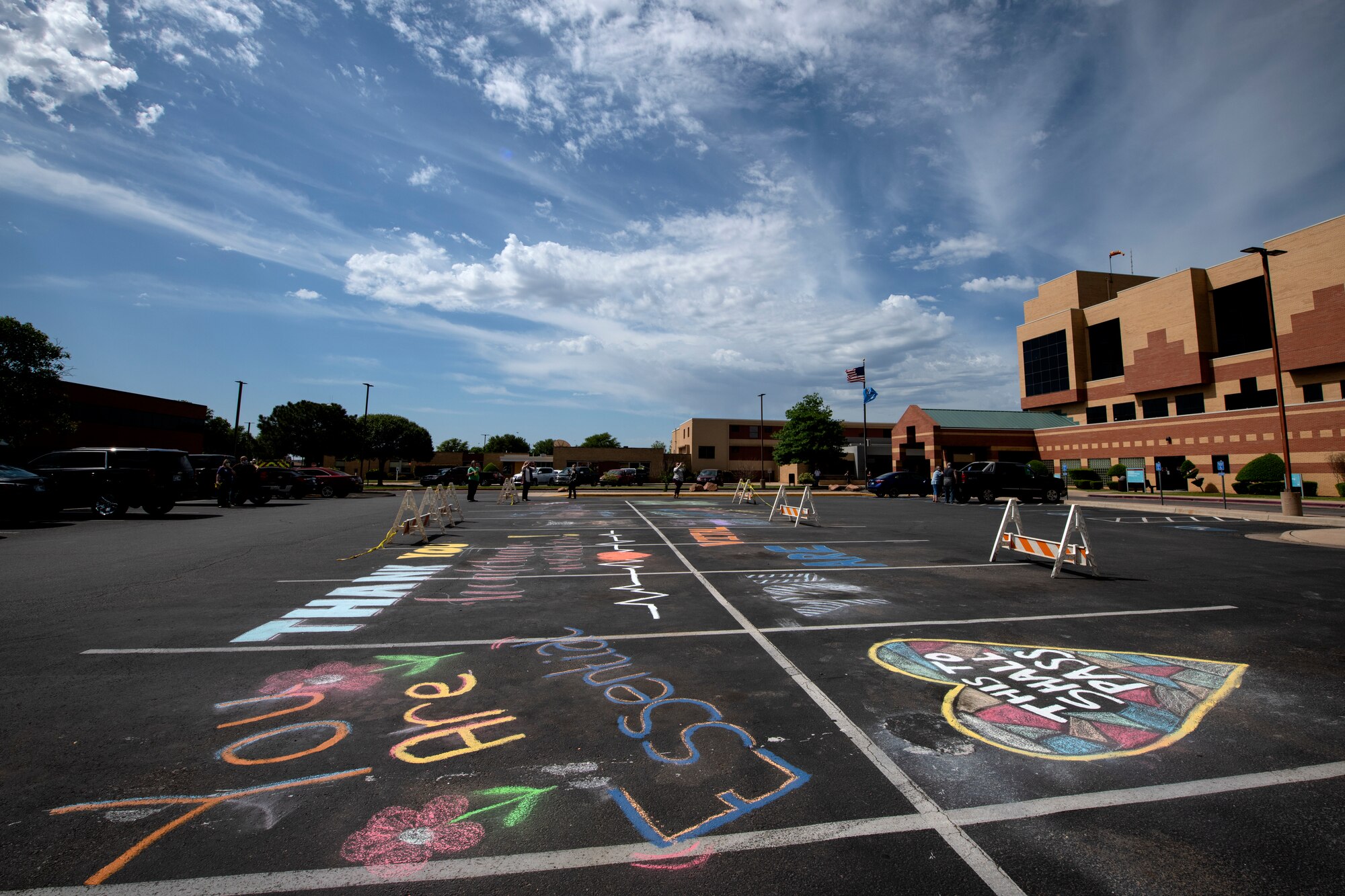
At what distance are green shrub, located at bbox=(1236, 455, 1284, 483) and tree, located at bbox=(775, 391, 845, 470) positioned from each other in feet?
99.4

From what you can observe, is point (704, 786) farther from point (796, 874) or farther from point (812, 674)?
point (812, 674)

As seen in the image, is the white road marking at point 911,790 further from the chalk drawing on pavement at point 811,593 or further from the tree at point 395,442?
the tree at point 395,442

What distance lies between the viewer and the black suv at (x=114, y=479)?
16578mm

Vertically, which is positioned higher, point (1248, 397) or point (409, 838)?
point (1248, 397)

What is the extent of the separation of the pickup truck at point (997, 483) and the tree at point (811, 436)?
→ 2962 cm

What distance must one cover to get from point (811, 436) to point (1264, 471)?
106 feet

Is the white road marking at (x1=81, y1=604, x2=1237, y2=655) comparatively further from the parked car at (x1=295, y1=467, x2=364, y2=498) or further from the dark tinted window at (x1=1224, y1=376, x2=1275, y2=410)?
the dark tinted window at (x1=1224, y1=376, x2=1275, y2=410)

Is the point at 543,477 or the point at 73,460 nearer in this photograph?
the point at 73,460

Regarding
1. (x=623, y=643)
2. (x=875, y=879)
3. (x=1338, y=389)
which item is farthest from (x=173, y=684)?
(x=1338, y=389)

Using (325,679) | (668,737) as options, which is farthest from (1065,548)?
(325,679)

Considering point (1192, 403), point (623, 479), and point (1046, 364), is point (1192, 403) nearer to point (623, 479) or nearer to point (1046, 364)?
point (1046, 364)

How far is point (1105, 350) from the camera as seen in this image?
Answer: 48969 mm

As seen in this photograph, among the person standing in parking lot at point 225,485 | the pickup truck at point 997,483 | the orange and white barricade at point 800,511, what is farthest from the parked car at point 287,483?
the pickup truck at point 997,483

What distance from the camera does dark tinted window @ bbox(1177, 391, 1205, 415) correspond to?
39844 mm
